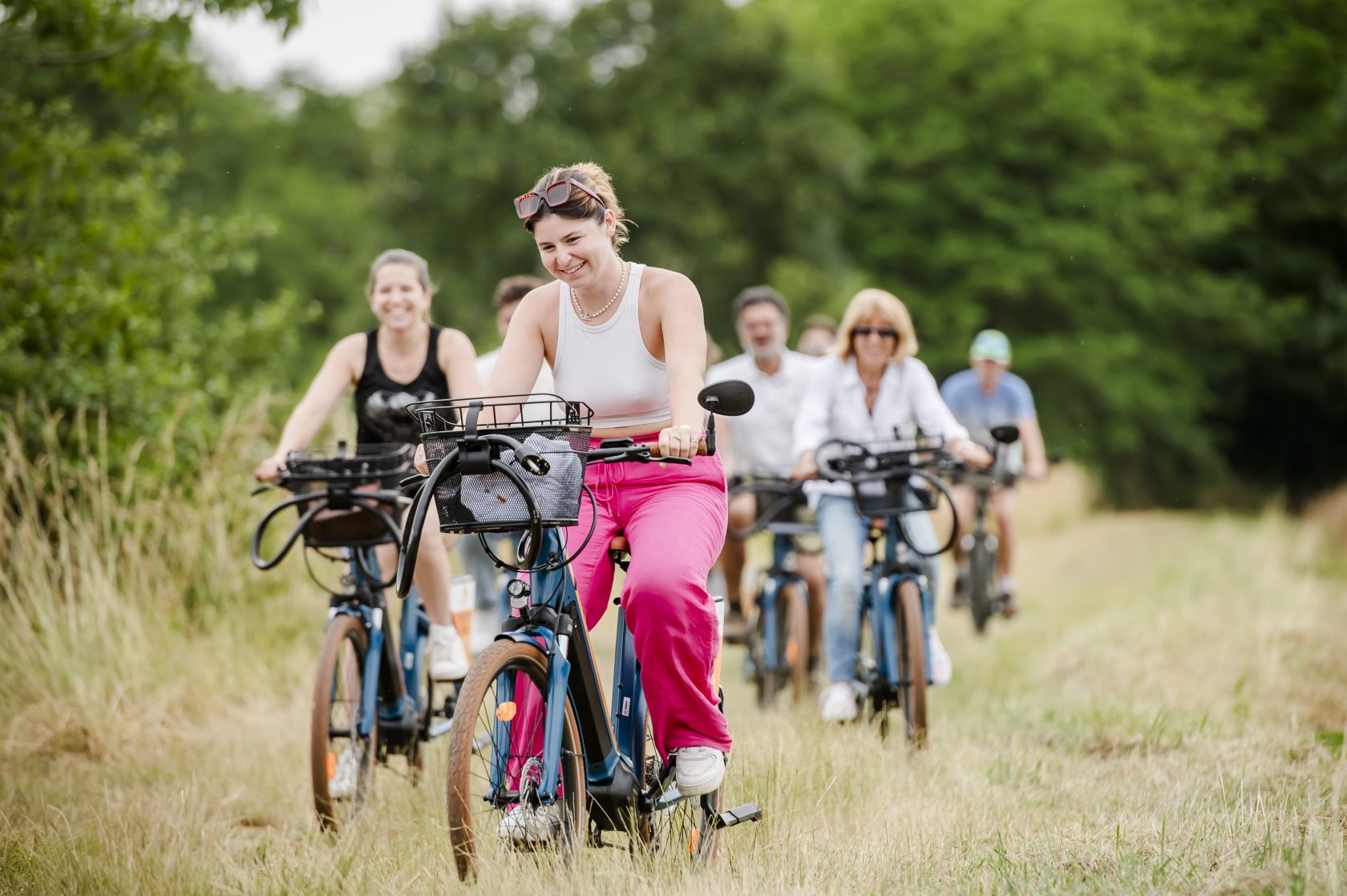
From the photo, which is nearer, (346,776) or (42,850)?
(42,850)

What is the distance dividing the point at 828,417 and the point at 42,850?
4.01m

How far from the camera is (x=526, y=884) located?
3512 millimetres

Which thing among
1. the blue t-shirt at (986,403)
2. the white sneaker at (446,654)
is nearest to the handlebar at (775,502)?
the white sneaker at (446,654)

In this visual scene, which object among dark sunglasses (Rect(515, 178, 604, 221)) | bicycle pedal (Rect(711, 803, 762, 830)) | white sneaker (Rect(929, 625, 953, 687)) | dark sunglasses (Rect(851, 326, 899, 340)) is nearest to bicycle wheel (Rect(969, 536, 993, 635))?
dark sunglasses (Rect(851, 326, 899, 340))

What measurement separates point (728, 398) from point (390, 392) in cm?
247

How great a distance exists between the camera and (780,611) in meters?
7.57

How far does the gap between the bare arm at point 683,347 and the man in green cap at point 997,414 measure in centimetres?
664

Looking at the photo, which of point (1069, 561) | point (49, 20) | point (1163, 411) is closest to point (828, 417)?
point (49, 20)

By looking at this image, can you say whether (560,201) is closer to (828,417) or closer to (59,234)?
(828,417)

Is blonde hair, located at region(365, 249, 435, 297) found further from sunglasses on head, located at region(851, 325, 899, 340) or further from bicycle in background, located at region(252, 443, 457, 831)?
sunglasses on head, located at region(851, 325, 899, 340)

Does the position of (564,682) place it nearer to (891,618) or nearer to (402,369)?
(402,369)

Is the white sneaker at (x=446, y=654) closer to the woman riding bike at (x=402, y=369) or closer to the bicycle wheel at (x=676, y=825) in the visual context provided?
the woman riding bike at (x=402, y=369)

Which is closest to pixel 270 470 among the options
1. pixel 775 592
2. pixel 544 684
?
pixel 544 684

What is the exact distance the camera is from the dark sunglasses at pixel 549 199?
3.87 meters
